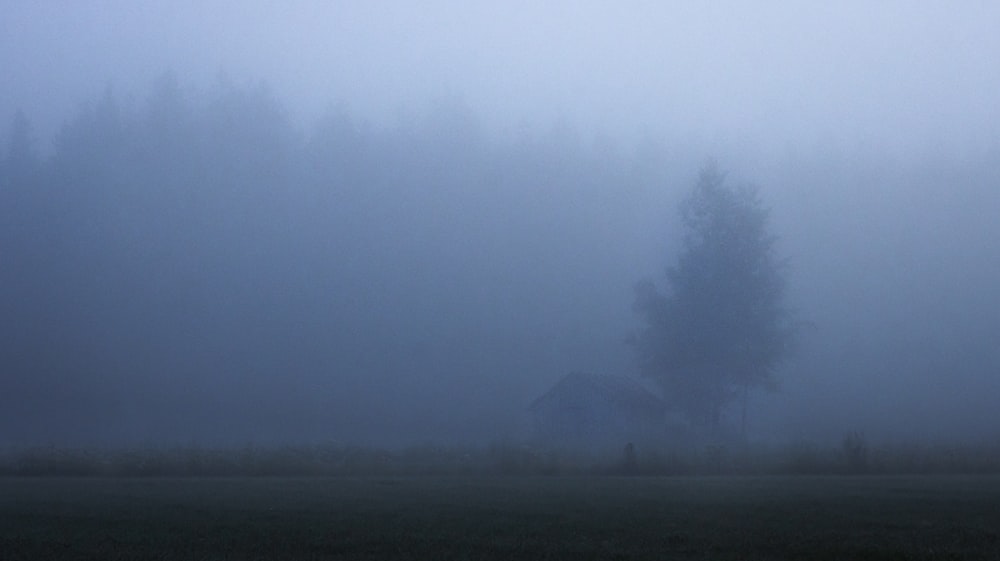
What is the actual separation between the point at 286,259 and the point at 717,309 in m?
47.4

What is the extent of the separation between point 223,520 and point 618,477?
1505 cm

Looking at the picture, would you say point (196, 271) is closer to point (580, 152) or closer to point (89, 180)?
point (89, 180)

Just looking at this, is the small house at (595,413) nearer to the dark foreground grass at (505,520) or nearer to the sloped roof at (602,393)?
the sloped roof at (602,393)

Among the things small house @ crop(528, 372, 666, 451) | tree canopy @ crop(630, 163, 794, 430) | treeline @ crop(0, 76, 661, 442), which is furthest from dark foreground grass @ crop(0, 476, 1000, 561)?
treeline @ crop(0, 76, 661, 442)

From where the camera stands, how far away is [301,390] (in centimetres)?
8550

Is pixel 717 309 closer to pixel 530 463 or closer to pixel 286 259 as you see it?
pixel 530 463

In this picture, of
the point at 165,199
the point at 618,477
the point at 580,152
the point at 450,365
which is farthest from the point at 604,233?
the point at 618,477

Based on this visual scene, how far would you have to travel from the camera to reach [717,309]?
54781mm

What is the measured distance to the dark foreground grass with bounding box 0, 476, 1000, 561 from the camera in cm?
1498

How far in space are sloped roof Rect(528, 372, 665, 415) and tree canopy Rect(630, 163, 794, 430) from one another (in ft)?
3.78

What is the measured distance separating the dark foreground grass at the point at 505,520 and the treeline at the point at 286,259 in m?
55.7

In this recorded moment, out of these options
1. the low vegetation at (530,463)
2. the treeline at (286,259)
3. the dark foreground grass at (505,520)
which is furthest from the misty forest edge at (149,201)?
the dark foreground grass at (505,520)

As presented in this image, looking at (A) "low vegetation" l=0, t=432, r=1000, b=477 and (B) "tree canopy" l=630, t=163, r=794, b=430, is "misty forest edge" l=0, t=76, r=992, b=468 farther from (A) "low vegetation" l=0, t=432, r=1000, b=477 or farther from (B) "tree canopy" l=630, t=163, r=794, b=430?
(A) "low vegetation" l=0, t=432, r=1000, b=477

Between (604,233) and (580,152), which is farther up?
(580,152)
